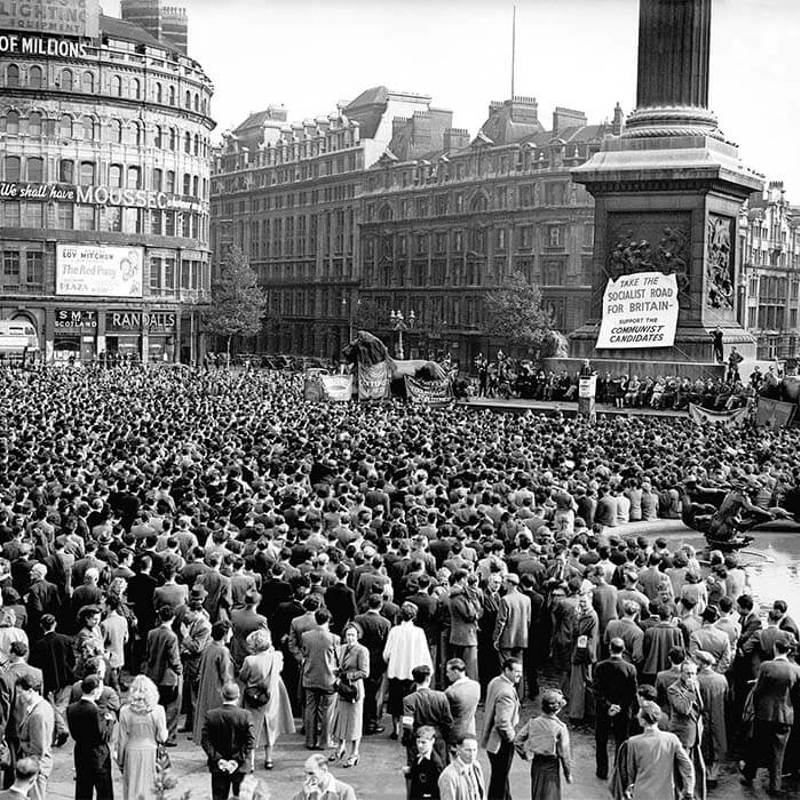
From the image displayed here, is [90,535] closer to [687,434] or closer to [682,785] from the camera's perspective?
[682,785]

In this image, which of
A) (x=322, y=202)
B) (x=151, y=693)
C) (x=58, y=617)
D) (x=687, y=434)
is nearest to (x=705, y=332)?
(x=687, y=434)

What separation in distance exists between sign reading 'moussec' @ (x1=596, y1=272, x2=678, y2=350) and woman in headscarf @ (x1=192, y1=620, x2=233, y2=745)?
1168 inches

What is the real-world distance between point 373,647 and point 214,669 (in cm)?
188

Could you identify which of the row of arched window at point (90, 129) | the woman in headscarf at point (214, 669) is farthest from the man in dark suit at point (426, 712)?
the row of arched window at point (90, 129)

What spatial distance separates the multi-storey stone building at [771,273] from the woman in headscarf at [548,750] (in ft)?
325

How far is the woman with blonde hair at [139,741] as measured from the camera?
10.0m

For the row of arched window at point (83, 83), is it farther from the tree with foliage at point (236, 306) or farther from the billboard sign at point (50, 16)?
the tree with foliage at point (236, 306)

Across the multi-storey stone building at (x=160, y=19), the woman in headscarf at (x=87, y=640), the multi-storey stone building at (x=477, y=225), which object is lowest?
the woman in headscarf at (x=87, y=640)

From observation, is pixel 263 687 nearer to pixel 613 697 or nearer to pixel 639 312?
pixel 613 697

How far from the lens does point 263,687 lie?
11.5 meters

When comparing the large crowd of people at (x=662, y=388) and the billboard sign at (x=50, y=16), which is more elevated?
the billboard sign at (x=50, y=16)

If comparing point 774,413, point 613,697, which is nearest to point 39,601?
point 613,697

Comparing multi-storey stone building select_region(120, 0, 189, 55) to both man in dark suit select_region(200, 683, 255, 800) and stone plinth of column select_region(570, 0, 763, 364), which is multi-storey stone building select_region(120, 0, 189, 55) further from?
man in dark suit select_region(200, 683, 255, 800)

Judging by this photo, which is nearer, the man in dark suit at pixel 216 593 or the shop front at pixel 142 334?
the man in dark suit at pixel 216 593
